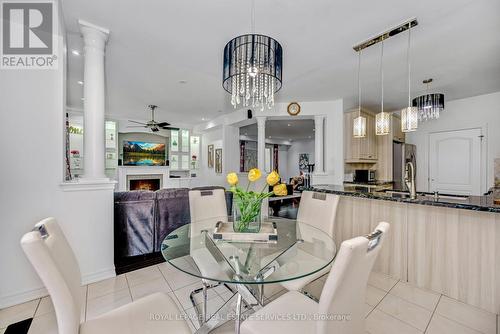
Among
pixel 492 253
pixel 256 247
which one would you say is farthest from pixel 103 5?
pixel 492 253

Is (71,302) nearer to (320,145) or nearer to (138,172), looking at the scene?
(320,145)

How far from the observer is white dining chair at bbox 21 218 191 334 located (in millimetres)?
798

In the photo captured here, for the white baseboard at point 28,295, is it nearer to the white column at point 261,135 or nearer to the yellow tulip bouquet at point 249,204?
the yellow tulip bouquet at point 249,204

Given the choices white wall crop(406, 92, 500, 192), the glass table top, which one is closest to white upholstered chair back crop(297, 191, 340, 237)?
the glass table top

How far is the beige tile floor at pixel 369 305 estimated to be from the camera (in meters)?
1.56

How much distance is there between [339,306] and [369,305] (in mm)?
1303

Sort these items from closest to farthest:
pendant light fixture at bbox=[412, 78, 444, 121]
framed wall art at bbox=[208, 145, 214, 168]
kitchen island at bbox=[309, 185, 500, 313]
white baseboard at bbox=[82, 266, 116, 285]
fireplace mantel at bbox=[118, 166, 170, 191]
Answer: kitchen island at bbox=[309, 185, 500, 313]
white baseboard at bbox=[82, 266, 116, 285]
pendant light fixture at bbox=[412, 78, 444, 121]
fireplace mantel at bbox=[118, 166, 170, 191]
framed wall art at bbox=[208, 145, 214, 168]

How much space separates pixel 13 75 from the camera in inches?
70.9

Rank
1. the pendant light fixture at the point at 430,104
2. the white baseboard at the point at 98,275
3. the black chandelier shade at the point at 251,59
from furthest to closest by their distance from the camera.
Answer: the pendant light fixture at the point at 430,104, the white baseboard at the point at 98,275, the black chandelier shade at the point at 251,59

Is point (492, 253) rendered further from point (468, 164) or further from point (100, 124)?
point (100, 124)

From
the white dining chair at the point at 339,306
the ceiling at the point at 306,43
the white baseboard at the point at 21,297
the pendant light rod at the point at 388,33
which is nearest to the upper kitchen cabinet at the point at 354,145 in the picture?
the ceiling at the point at 306,43

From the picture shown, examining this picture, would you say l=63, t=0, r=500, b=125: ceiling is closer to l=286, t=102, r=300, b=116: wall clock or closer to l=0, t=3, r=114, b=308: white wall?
l=286, t=102, r=300, b=116: wall clock

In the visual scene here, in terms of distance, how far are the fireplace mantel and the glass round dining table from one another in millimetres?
5225

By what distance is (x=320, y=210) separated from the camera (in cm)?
208
